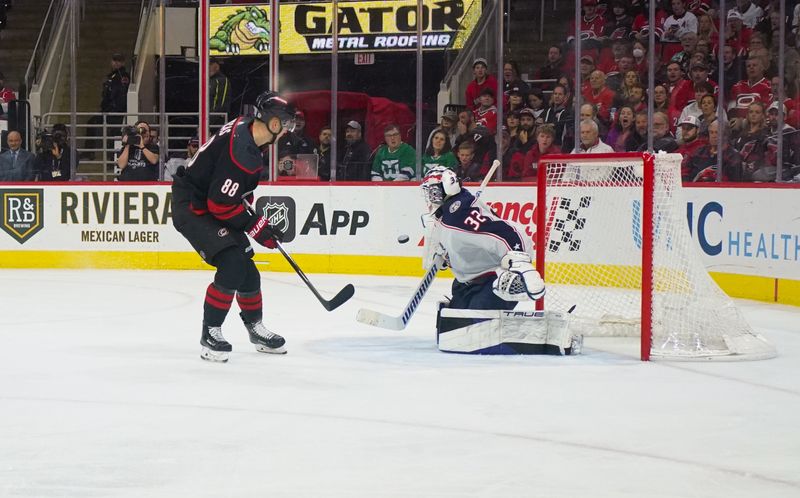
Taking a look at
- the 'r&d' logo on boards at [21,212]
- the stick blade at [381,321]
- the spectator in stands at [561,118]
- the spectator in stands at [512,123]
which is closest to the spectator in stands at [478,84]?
the spectator in stands at [512,123]

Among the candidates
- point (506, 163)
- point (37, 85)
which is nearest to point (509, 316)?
point (506, 163)

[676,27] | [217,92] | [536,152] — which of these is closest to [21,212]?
[217,92]

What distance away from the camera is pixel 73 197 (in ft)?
34.7

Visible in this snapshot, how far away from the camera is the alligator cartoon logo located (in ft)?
36.0

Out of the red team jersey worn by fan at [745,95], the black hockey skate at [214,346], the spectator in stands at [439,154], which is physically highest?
the red team jersey worn by fan at [745,95]

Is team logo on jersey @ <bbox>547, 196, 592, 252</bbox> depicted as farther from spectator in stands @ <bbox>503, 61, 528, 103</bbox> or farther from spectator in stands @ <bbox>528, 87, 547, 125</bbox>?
spectator in stands @ <bbox>503, 61, 528, 103</bbox>

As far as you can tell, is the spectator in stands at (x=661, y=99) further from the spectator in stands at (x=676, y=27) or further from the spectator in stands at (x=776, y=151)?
the spectator in stands at (x=776, y=151)

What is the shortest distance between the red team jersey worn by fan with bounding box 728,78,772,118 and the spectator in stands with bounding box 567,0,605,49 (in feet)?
4.63

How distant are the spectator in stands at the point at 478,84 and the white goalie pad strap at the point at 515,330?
4.84m

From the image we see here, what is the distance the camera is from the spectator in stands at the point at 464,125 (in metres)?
9.96

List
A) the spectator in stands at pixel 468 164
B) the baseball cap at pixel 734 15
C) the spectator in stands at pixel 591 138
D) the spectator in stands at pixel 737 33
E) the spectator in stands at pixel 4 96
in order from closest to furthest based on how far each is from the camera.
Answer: the spectator in stands at pixel 737 33 → the baseball cap at pixel 734 15 → the spectator in stands at pixel 591 138 → the spectator in stands at pixel 468 164 → the spectator in stands at pixel 4 96

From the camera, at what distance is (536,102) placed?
9891 mm

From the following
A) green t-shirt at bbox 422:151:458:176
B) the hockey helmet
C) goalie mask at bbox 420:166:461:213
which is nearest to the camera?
the hockey helmet

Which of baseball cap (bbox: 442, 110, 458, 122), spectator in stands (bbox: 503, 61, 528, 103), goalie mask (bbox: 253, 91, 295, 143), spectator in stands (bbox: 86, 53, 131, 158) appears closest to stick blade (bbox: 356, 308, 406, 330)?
goalie mask (bbox: 253, 91, 295, 143)
